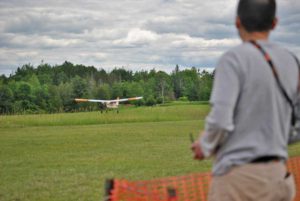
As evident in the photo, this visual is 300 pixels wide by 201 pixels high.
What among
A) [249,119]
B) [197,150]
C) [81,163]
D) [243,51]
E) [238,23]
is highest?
[238,23]

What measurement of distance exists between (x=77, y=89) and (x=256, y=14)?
93.2 m

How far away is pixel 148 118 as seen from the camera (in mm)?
41750

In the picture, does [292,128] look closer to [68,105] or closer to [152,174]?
[152,174]

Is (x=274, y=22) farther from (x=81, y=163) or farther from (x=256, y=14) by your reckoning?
(x=81, y=163)

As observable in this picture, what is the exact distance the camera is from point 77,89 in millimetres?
95000

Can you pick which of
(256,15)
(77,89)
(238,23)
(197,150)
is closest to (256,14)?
(256,15)

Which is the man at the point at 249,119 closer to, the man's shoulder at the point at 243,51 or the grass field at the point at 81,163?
the man's shoulder at the point at 243,51

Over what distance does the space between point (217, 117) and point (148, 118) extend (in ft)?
129

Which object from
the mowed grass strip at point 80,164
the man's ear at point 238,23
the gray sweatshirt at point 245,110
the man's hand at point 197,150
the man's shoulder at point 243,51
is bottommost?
the mowed grass strip at point 80,164

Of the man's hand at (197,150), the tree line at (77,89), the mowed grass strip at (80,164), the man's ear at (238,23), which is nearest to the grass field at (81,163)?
the mowed grass strip at (80,164)

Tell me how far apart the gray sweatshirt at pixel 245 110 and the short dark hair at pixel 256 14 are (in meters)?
0.08

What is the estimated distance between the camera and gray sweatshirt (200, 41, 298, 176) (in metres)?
2.57

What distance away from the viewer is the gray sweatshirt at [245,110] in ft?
8.45

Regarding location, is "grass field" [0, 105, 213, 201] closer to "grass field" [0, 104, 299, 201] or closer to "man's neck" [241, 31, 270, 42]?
"grass field" [0, 104, 299, 201]
